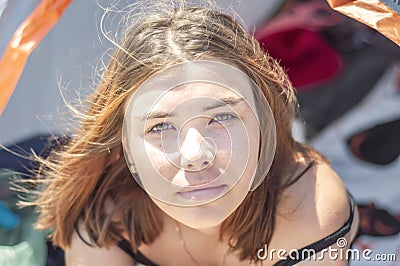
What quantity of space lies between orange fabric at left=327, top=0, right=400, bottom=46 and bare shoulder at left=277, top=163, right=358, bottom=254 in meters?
0.22

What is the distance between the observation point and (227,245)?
1.06m

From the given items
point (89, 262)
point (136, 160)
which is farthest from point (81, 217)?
point (136, 160)

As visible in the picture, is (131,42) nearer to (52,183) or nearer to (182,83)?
(182,83)

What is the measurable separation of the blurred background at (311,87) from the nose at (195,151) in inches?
11.6

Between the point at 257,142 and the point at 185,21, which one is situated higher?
the point at 185,21

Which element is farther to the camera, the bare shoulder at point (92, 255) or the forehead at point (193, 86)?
the bare shoulder at point (92, 255)

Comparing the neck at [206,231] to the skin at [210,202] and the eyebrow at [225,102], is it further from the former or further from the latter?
the eyebrow at [225,102]

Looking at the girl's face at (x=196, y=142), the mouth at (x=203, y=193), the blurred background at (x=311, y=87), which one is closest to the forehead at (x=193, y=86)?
the girl's face at (x=196, y=142)

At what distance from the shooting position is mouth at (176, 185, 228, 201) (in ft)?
2.92

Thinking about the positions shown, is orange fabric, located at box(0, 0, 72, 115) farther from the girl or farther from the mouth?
the mouth

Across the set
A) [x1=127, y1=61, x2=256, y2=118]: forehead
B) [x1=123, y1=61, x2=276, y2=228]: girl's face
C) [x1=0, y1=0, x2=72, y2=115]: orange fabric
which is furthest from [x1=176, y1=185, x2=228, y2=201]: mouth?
[x1=0, y1=0, x2=72, y2=115]: orange fabric

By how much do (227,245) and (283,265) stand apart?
94 millimetres

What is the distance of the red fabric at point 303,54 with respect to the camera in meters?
1.44

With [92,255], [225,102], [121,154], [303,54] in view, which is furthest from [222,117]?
[303,54]
